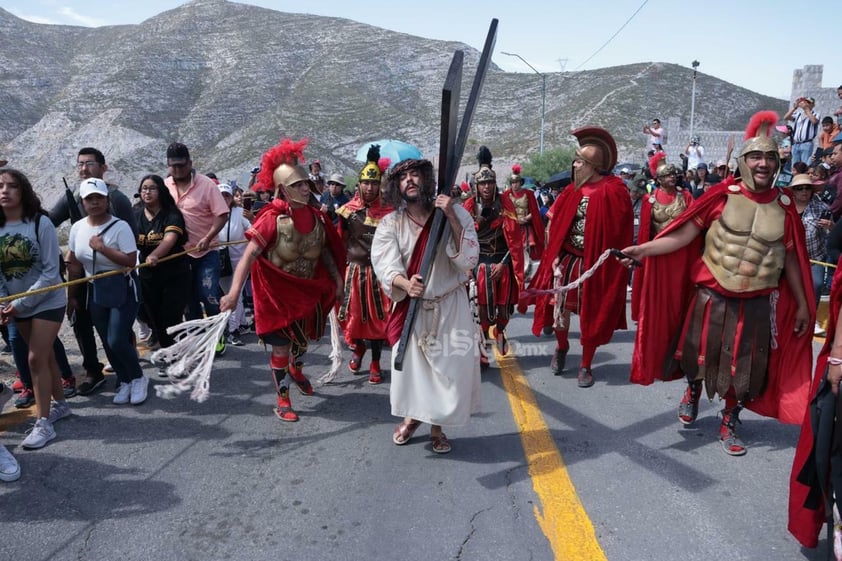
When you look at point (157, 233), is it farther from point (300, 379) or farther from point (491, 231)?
point (491, 231)

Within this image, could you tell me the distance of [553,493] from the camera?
340 centimetres

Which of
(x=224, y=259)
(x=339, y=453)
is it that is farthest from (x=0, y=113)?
(x=339, y=453)

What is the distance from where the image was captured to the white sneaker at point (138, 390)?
196 inches

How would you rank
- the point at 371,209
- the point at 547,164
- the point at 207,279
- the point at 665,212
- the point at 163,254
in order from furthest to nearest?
the point at 547,164
the point at 665,212
the point at 207,279
the point at 371,209
the point at 163,254

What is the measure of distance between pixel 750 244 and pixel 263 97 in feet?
255

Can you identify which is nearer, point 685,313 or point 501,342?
point 685,313

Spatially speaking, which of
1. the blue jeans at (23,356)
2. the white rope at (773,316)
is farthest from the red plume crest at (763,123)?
the blue jeans at (23,356)

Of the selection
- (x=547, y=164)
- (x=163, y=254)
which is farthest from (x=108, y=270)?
(x=547, y=164)

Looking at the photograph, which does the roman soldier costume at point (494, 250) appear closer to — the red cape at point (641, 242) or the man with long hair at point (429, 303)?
the red cape at point (641, 242)

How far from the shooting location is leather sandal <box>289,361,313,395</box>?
17.1ft

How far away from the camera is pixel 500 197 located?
20.0 feet

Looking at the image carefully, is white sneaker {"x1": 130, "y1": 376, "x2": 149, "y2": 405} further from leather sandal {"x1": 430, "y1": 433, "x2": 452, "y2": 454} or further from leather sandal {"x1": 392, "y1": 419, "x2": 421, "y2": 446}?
leather sandal {"x1": 430, "y1": 433, "x2": 452, "y2": 454}

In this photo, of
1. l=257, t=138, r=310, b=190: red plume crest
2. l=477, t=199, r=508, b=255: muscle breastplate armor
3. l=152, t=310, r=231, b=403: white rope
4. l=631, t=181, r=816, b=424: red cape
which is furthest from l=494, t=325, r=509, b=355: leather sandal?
l=152, t=310, r=231, b=403: white rope

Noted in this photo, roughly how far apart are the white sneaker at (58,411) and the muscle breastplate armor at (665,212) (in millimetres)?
6359
